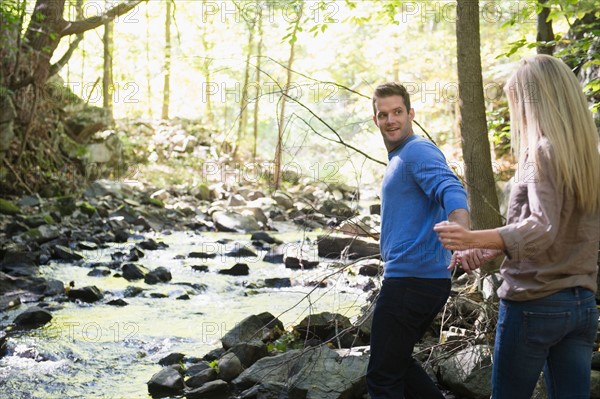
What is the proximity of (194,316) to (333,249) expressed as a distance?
354cm

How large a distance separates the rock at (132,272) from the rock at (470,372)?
5.34 metres

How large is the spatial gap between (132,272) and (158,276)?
38 centimetres

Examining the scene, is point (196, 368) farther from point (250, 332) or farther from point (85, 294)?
point (85, 294)

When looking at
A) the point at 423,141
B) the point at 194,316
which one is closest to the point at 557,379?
the point at 423,141

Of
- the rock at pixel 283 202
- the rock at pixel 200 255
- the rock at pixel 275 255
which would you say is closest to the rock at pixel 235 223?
the rock at pixel 275 255

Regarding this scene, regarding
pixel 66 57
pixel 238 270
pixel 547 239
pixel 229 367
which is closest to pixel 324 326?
pixel 229 367

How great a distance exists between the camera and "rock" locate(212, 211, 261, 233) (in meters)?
13.8

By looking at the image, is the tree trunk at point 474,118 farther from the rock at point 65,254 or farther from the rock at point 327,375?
the rock at point 65,254

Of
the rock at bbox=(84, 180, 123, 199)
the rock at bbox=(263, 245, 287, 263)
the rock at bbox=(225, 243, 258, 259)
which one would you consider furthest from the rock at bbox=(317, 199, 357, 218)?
the rock at bbox=(84, 180, 123, 199)

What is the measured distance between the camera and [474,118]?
5.22 m

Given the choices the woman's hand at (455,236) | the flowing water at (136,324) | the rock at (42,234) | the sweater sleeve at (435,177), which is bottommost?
the flowing water at (136,324)

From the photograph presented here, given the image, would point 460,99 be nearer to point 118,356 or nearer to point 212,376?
point 212,376

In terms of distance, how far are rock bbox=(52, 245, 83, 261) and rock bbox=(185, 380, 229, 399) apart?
18.7 feet

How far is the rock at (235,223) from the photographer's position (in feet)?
45.2
